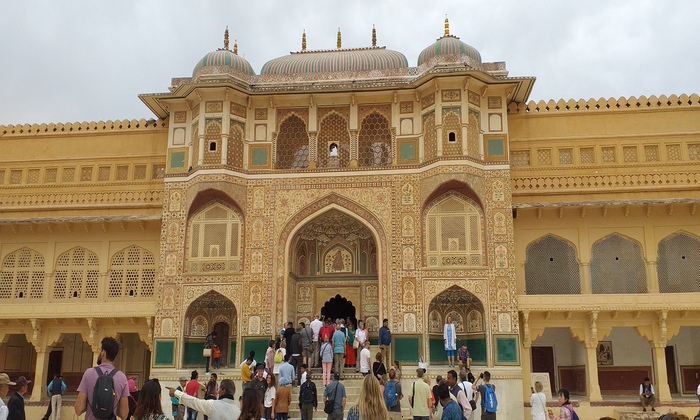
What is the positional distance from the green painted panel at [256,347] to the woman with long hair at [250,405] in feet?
41.7

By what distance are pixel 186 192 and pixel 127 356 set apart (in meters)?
6.13

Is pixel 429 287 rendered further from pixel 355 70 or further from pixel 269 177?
pixel 355 70

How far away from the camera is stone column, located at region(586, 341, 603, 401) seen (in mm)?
17547

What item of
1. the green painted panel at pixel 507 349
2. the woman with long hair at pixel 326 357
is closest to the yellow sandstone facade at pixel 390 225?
the green painted panel at pixel 507 349

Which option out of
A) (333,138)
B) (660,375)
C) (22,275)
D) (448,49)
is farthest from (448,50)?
(22,275)

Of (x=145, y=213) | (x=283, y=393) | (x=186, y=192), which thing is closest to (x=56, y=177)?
(x=145, y=213)

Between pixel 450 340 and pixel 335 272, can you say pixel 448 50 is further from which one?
pixel 450 340

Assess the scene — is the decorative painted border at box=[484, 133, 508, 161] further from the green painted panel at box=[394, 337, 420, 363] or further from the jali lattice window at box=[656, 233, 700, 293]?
the green painted panel at box=[394, 337, 420, 363]

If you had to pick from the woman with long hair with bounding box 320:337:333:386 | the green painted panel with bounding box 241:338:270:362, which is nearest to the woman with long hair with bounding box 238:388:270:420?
the woman with long hair with bounding box 320:337:333:386

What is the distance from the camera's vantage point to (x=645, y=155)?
19.7 m

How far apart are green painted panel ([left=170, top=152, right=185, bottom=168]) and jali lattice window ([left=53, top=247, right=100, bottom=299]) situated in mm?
3678

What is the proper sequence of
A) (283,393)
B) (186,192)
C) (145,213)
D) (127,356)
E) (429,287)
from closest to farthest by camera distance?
(283,393), (429,287), (186,192), (145,213), (127,356)

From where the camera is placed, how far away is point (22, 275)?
20.8 metres

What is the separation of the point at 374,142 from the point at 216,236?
16.7ft
